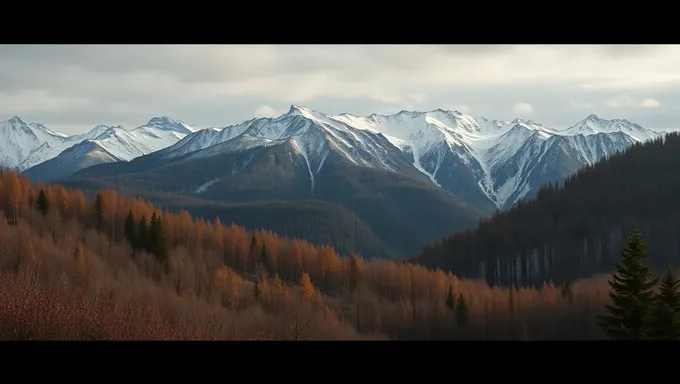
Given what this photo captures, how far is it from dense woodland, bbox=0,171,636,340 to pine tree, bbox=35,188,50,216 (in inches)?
7.3

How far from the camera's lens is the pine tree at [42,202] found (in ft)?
346

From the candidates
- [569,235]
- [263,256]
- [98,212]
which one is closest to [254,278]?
[263,256]

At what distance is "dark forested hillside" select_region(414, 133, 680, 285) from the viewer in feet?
554

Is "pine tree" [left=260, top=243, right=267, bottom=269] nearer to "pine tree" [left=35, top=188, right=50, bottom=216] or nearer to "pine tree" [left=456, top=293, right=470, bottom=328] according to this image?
"pine tree" [left=35, top=188, right=50, bottom=216]

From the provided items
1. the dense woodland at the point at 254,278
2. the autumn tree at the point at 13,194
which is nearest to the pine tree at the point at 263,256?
the dense woodland at the point at 254,278

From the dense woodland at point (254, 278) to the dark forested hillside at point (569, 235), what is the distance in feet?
113

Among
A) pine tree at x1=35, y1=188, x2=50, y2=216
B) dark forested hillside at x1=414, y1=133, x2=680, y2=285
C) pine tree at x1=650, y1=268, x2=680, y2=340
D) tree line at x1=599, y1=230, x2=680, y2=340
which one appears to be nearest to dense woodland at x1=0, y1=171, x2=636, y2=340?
pine tree at x1=35, y1=188, x2=50, y2=216

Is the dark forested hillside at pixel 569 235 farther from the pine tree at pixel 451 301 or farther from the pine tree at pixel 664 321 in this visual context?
the pine tree at pixel 664 321

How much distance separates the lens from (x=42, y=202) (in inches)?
4198

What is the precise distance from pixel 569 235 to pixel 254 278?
103 meters

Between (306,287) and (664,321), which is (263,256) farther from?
(664,321)
